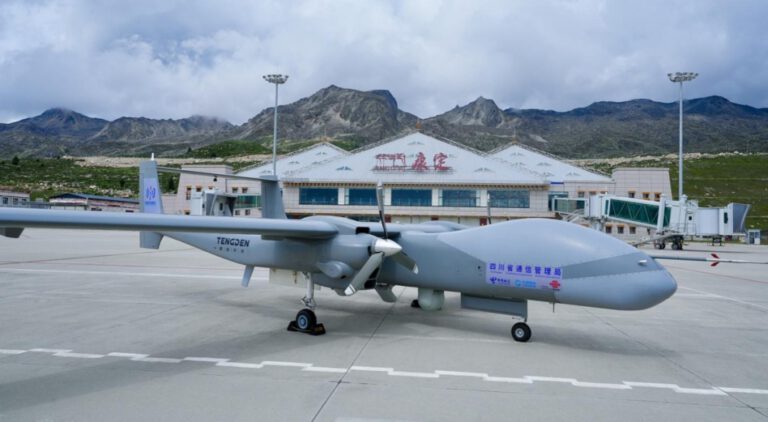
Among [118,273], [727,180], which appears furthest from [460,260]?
[727,180]

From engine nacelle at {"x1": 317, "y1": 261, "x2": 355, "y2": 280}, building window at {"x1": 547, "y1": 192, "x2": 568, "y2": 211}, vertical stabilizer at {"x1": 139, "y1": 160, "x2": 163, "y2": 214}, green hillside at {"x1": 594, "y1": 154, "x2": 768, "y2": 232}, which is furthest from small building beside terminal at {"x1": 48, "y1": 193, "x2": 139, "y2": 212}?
green hillside at {"x1": 594, "y1": 154, "x2": 768, "y2": 232}

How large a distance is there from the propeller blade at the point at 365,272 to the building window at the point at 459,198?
49293mm

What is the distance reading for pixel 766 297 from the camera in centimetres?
1725

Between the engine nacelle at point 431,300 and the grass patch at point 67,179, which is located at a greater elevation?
the grass patch at point 67,179

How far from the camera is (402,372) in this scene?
741cm

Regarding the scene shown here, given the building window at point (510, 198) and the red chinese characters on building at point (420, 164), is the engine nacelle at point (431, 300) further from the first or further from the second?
the red chinese characters on building at point (420, 164)

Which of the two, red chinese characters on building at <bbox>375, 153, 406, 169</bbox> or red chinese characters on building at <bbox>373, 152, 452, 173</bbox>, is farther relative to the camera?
red chinese characters on building at <bbox>375, 153, 406, 169</bbox>

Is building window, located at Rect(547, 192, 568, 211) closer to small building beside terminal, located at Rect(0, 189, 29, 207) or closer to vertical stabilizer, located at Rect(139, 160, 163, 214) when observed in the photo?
vertical stabilizer, located at Rect(139, 160, 163, 214)

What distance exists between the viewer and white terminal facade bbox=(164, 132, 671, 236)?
57062mm

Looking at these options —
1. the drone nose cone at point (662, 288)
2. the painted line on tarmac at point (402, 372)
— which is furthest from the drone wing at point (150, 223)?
the drone nose cone at point (662, 288)

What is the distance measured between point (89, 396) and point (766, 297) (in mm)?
21617

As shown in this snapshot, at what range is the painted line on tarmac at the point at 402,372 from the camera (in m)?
6.99

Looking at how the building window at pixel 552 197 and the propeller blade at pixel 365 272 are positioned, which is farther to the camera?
the building window at pixel 552 197

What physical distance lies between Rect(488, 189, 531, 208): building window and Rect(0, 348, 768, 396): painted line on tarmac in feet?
167
